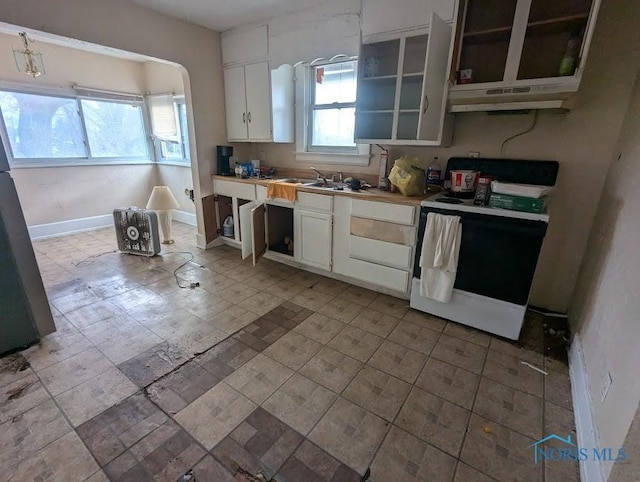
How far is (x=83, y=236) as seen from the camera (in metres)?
4.26

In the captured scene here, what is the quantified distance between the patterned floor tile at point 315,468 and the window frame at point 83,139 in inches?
177

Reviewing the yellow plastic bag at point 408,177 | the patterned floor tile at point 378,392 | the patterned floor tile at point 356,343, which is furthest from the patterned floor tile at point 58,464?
the yellow plastic bag at point 408,177

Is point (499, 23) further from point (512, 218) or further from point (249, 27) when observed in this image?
point (249, 27)

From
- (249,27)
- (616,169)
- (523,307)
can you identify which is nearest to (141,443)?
(523,307)

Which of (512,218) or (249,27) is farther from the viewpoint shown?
(249,27)

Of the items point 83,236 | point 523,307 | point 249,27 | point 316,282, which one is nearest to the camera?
point 523,307

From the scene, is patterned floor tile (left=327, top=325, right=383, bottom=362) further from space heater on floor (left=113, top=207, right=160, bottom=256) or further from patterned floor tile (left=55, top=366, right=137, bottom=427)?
space heater on floor (left=113, top=207, right=160, bottom=256)

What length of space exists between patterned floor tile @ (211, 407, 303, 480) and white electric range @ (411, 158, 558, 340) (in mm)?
1506

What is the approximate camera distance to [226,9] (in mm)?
2924

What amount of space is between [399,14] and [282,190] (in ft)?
5.84

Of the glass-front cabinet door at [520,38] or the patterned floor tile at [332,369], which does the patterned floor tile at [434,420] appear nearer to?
the patterned floor tile at [332,369]

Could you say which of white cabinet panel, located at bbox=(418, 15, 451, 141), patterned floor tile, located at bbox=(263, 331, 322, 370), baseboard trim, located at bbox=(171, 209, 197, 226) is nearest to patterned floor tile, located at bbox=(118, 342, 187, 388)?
patterned floor tile, located at bbox=(263, 331, 322, 370)

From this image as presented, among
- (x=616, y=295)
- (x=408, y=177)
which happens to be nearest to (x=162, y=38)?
(x=408, y=177)

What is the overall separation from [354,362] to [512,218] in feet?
4.55
